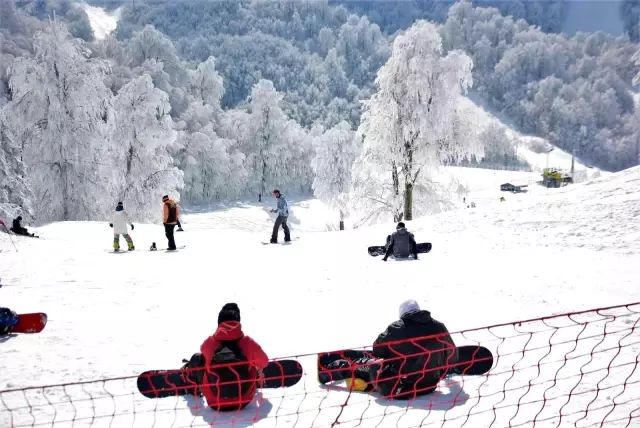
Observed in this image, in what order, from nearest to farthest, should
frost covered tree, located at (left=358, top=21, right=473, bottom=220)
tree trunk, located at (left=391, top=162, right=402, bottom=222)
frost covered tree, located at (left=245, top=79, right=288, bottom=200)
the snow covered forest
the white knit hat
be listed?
1. the white knit hat
2. frost covered tree, located at (left=358, top=21, right=473, bottom=220)
3. the snow covered forest
4. tree trunk, located at (left=391, top=162, right=402, bottom=222)
5. frost covered tree, located at (left=245, top=79, right=288, bottom=200)

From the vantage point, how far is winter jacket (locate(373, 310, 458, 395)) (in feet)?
13.6

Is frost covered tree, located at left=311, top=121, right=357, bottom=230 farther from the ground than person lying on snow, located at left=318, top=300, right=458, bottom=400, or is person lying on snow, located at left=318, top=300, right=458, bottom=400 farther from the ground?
frost covered tree, located at left=311, top=121, right=357, bottom=230

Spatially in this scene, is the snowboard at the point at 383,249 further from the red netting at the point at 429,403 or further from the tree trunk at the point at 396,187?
the tree trunk at the point at 396,187

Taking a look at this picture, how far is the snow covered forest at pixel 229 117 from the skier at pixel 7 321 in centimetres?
1708

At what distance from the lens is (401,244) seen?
34.9 ft

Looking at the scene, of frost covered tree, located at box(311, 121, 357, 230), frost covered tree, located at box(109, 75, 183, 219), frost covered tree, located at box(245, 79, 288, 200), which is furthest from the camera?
frost covered tree, located at box(245, 79, 288, 200)

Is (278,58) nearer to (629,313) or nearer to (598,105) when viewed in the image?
(598,105)

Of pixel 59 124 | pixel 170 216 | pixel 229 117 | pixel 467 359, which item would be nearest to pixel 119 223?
pixel 170 216

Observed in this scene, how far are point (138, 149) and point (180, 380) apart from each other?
85.3 ft

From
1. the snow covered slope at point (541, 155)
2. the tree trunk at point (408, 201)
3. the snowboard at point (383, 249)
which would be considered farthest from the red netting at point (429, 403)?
the snow covered slope at point (541, 155)

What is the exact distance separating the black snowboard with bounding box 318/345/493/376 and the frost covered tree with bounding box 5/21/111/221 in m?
22.4

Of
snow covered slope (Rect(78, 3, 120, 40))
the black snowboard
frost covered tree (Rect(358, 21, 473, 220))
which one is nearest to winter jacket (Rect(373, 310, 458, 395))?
the black snowboard

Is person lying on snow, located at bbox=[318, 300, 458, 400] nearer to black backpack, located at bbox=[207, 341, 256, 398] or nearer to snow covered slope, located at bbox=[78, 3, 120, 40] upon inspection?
black backpack, located at bbox=[207, 341, 256, 398]

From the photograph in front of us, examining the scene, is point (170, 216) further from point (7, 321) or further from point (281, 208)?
point (7, 321)
